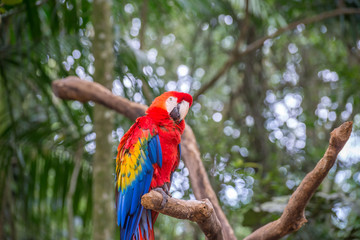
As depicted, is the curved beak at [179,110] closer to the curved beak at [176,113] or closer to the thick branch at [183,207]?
the curved beak at [176,113]

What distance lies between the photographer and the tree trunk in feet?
5.66

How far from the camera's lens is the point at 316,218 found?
2295 mm

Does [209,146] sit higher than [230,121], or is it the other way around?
[230,121]

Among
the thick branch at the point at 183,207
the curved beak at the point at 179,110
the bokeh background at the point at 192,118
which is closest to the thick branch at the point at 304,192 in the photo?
the thick branch at the point at 183,207

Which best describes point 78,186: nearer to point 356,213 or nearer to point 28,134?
point 28,134

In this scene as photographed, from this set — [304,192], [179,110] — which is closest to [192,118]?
[179,110]

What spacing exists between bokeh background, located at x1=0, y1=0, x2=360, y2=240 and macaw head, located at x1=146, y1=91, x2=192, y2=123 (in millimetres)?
547

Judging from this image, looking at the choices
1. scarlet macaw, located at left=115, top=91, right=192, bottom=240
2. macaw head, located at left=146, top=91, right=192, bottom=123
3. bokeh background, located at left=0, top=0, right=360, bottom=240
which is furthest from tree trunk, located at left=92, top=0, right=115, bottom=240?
macaw head, located at left=146, top=91, right=192, bottom=123

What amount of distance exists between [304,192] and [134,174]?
53cm

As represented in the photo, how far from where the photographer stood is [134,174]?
1.30m

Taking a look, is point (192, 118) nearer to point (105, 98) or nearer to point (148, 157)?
point (105, 98)

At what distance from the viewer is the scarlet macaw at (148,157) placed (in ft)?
4.24

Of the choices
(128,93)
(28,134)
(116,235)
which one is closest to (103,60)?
(128,93)

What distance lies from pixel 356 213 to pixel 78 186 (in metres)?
1.45
